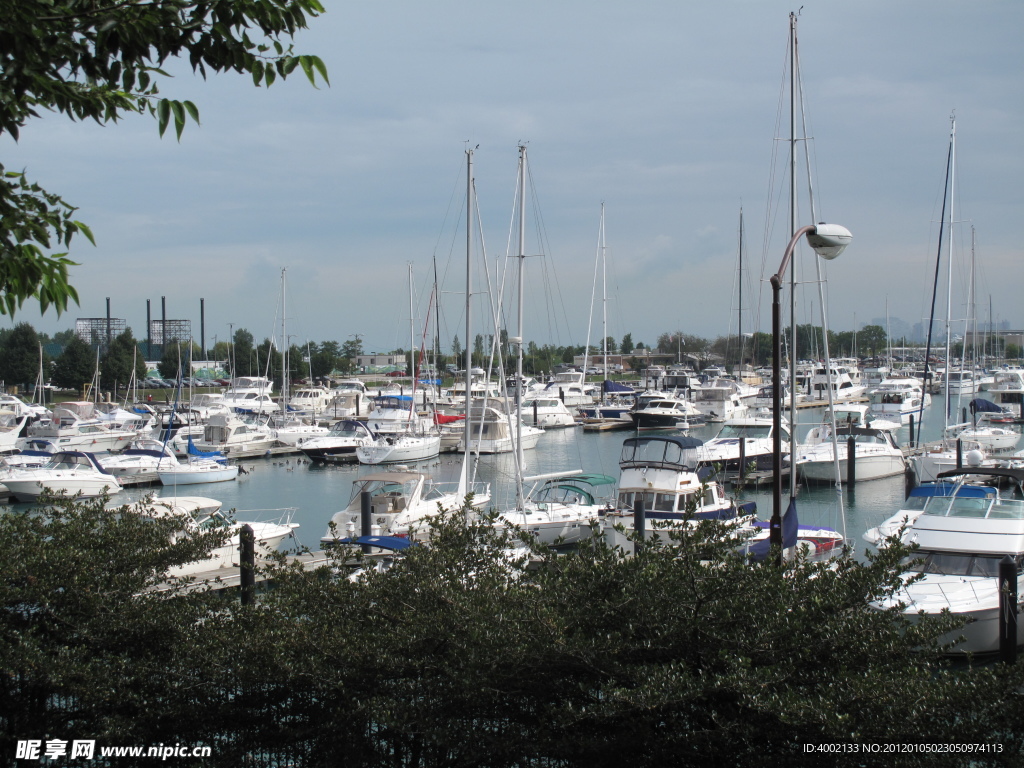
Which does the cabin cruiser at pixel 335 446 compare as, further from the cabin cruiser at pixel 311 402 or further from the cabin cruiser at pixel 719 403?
the cabin cruiser at pixel 719 403

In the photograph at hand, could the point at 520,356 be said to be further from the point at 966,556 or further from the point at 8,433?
the point at 8,433

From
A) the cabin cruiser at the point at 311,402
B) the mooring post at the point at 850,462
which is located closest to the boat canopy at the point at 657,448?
the mooring post at the point at 850,462

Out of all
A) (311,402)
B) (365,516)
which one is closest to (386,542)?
(365,516)

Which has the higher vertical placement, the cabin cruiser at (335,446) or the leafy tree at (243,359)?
the leafy tree at (243,359)

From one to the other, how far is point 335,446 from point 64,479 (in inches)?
692

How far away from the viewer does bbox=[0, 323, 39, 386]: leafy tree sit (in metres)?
99.6

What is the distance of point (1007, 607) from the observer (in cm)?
1344

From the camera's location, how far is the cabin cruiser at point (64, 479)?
37.6 meters

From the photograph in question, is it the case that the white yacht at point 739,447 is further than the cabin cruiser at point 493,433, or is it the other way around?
the cabin cruiser at point 493,433

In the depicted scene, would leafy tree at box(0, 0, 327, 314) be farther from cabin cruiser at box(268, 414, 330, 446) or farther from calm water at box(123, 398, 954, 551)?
cabin cruiser at box(268, 414, 330, 446)

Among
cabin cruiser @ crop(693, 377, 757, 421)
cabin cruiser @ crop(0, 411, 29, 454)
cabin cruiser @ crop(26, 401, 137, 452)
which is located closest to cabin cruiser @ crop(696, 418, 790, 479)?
cabin cruiser @ crop(693, 377, 757, 421)

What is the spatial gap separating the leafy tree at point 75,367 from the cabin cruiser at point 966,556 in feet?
322

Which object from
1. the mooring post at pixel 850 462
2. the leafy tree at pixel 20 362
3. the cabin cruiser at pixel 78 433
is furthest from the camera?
the leafy tree at pixel 20 362

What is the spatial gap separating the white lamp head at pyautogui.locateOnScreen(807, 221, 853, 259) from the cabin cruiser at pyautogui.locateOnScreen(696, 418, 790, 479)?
27.7m
